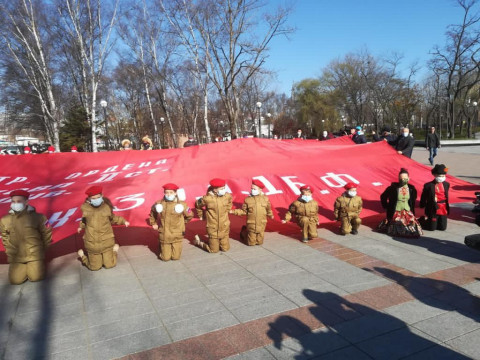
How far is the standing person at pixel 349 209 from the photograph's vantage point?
6.38 meters

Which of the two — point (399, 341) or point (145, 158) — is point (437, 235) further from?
point (145, 158)

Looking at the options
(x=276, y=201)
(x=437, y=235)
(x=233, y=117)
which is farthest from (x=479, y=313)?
(x=233, y=117)

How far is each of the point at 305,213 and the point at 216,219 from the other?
1.64m

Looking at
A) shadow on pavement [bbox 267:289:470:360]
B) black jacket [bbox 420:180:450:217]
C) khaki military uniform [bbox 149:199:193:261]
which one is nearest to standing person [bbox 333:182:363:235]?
black jacket [bbox 420:180:450:217]

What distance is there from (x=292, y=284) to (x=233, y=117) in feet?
66.0

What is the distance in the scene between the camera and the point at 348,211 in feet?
21.0

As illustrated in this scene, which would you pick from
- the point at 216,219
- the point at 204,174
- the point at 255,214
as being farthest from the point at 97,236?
the point at 204,174

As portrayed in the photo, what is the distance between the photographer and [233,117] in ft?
77.8

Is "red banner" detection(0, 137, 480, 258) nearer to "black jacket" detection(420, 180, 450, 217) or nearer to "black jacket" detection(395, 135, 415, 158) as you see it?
"black jacket" detection(420, 180, 450, 217)

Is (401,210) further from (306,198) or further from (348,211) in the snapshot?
(306,198)

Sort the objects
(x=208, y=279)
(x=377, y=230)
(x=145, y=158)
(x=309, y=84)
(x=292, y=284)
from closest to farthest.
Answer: (x=292, y=284), (x=208, y=279), (x=377, y=230), (x=145, y=158), (x=309, y=84)

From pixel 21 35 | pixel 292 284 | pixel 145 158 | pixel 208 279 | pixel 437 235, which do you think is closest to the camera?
pixel 292 284

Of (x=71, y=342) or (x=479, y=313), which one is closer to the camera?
(x=71, y=342)

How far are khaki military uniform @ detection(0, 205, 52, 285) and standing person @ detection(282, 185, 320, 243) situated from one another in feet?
13.0
